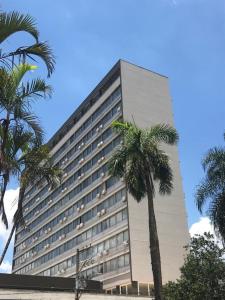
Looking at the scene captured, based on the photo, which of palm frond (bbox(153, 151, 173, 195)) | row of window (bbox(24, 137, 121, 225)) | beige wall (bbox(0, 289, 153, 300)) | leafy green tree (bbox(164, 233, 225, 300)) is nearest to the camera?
leafy green tree (bbox(164, 233, 225, 300))

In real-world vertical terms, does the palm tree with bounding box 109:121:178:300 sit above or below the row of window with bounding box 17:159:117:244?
below

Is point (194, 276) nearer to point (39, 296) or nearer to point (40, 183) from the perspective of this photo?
point (40, 183)

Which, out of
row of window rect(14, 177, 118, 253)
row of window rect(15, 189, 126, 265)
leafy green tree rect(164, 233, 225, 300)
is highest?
row of window rect(14, 177, 118, 253)

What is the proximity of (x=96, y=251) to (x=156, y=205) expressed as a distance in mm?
10968

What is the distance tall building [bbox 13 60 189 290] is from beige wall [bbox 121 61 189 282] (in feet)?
0.37

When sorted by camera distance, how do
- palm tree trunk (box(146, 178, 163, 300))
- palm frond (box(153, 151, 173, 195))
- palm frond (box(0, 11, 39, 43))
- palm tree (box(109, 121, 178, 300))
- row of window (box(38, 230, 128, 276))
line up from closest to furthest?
palm frond (box(0, 11, 39, 43)) → palm tree trunk (box(146, 178, 163, 300)) → palm tree (box(109, 121, 178, 300)) → palm frond (box(153, 151, 173, 195)) → row of window (box(38, 230, 128, 276))

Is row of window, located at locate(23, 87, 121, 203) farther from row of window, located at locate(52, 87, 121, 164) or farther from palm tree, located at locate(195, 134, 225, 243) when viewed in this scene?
palm tree, located at locate(195, 134, 225, 243)

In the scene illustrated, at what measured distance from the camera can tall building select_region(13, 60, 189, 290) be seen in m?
59.2

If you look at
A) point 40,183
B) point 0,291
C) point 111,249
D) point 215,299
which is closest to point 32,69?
point 40,183

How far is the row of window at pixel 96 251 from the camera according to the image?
5984cm

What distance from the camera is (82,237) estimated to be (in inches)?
2785

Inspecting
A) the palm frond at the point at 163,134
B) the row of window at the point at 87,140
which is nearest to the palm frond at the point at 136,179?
the palm frond at the point at 163,134

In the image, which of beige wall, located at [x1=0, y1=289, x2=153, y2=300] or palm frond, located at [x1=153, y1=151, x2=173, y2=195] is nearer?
palm frond, located at [x1=153, y1=151, x2=173, y2=195]

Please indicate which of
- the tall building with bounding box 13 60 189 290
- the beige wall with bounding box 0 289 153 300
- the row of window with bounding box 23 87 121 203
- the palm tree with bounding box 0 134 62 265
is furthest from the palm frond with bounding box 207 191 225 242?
the row of window with bounding box 23 87 121 203
